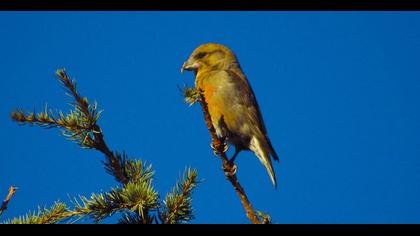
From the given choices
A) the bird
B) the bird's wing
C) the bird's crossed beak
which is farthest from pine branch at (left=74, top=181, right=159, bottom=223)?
the bird's crossed beak

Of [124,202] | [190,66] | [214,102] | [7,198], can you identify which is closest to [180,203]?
[124,202]

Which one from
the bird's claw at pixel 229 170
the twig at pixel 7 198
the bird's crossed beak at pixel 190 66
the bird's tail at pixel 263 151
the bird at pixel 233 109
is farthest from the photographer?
the bird's crossed beak at pixel 190 66

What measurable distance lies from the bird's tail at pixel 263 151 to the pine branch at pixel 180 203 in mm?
2940

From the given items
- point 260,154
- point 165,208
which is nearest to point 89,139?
point 165,208

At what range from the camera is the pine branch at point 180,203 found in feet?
9.87

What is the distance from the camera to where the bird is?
622 centimetres

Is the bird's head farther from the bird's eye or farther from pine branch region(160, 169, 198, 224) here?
pine branch region(160, 169, 198, 224)

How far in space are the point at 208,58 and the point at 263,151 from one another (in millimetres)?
1471

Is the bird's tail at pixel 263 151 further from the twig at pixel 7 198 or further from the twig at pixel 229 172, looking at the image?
the twig at pixel 7 198

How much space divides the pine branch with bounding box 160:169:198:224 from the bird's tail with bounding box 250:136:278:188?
294 centimetres

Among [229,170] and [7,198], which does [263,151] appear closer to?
[229,170]

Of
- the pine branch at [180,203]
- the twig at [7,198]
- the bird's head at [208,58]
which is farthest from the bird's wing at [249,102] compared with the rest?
the twig at [7,198]

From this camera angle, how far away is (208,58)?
694 cm
